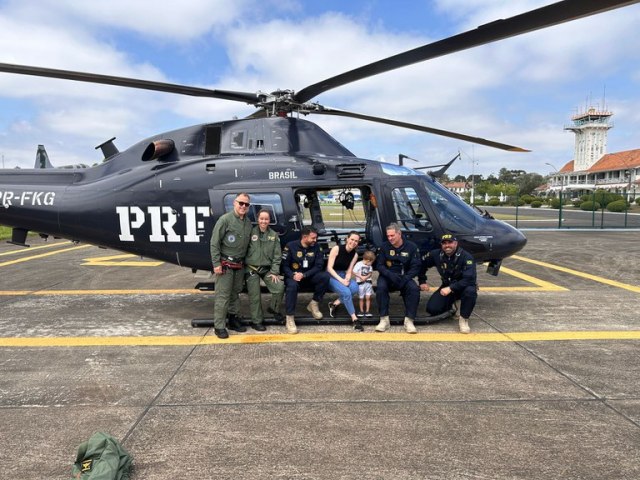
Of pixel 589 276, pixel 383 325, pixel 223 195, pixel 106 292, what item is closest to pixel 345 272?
pixel 383 325

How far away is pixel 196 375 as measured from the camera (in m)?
4.38

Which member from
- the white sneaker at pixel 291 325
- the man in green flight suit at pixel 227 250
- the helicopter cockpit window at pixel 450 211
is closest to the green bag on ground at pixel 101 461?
the man in green flight suit at pixel 227 250

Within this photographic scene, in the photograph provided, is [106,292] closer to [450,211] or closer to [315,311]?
[315,311]

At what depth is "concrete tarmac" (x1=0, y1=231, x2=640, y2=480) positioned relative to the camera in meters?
2.99

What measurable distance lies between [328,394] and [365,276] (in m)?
2.36

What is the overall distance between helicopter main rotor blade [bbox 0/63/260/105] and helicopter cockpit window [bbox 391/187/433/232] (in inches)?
100

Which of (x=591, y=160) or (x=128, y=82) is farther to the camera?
(x=591, y=160)

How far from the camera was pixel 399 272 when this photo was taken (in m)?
5.79

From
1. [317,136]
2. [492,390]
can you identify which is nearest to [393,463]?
[492,390]

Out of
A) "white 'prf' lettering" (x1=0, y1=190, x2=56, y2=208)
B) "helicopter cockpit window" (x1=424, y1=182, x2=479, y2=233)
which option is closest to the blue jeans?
"helicopter cockpit window" (x1=424, y1=182, x2=479, y2=233)

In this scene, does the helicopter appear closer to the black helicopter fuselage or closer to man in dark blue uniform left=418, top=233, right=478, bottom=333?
the black helicopter fuselage

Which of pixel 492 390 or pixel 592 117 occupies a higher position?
pixel 592 117

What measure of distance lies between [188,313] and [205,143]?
2647 millimetres

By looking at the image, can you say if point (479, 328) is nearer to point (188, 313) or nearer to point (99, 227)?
point (188, 313)
